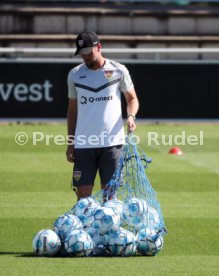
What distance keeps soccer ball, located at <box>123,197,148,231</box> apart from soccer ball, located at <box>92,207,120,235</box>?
14 cm

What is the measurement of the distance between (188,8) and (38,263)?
1910 centimetres

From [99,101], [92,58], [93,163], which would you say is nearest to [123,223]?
[93,163]

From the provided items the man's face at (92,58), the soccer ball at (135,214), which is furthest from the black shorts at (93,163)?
the man's face at (92,58)

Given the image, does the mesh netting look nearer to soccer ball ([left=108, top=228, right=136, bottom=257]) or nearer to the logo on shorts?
soccer ball ([left=108, top=228, right=136, bottom=257])

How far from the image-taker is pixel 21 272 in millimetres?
9109

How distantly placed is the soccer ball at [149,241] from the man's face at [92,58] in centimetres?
172

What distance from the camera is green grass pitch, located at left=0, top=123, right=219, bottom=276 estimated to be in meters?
9.49

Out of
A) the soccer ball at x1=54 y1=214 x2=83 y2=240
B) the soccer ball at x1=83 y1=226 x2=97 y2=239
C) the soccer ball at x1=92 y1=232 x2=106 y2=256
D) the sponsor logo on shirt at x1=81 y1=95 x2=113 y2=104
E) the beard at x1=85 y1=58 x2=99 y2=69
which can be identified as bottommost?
the soccer ball at x1=92 y1=232 x2=106 y2=256

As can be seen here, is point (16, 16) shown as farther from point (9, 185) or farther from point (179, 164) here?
point (9, 185)

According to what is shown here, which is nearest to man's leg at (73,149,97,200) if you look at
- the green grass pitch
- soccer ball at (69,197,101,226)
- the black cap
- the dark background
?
soccer ball at (69,197,101,226)

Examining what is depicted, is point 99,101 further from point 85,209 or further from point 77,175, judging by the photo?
point 85,209

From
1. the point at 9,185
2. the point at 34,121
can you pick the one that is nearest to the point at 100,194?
the point at 9,185

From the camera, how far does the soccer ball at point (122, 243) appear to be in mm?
9922

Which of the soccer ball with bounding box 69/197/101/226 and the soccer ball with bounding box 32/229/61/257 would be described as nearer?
the soccer ball with bounding box 32/229/61/257
